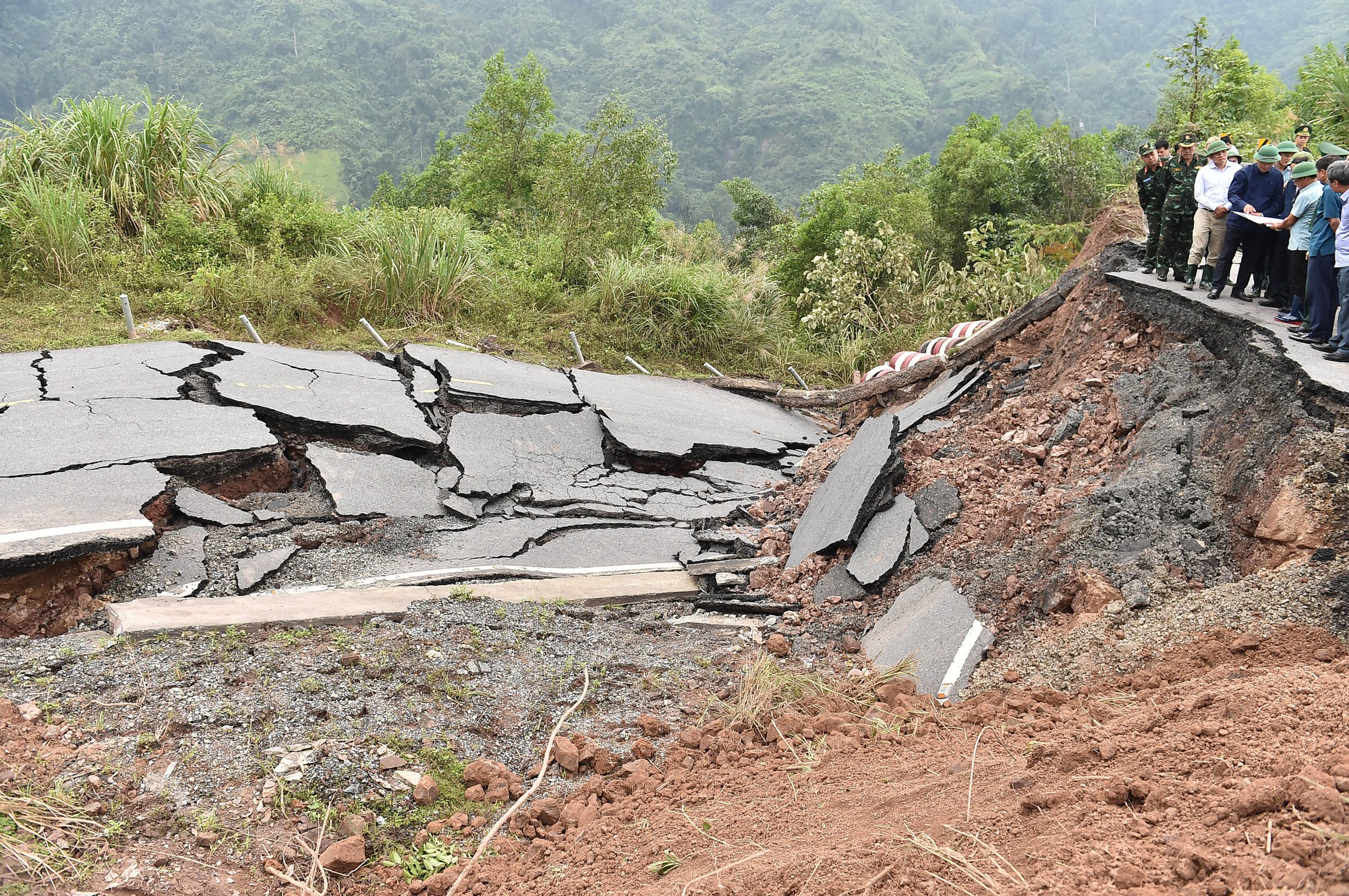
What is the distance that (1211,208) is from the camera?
262 inches

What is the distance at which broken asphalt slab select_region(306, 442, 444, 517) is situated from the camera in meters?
6.09

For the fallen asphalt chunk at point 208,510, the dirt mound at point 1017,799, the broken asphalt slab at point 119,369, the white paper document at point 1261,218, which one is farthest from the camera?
the broken asphalt slab at point 119,369

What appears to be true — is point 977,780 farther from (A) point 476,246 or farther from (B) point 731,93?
(B) point 731,93

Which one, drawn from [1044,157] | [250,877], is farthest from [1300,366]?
[1044,157]

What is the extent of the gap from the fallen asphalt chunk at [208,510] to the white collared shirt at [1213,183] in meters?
7.07

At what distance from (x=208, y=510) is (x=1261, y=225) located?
7.29 meters

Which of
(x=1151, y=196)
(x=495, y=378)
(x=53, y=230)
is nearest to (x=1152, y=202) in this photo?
(x=1151, y=196)

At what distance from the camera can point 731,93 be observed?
84875 millimetres

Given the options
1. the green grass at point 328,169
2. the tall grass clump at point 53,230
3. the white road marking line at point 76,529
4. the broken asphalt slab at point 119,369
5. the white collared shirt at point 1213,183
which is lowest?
the green grass at point 328,169

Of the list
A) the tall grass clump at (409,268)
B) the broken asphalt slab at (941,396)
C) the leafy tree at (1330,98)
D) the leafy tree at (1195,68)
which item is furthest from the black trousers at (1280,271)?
the leafy tree at (1195,68)

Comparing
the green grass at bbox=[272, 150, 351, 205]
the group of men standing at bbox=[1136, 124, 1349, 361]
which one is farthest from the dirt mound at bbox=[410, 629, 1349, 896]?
the green grass at bbox=[272, 150, 351, 205]

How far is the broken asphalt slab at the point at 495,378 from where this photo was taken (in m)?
7.95

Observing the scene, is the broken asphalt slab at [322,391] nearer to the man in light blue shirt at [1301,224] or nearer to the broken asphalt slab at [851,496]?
the broken asphalt slab at [851,496]

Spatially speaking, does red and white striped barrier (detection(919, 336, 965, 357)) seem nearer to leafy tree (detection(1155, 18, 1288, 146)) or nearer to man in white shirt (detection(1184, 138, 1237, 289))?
man in white shirt (detection(1184, 138, 1237, 289))
